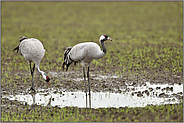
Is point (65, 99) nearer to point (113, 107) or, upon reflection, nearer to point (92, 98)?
point (92, 98)

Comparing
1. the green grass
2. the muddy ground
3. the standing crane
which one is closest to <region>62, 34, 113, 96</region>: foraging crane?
the standing crane

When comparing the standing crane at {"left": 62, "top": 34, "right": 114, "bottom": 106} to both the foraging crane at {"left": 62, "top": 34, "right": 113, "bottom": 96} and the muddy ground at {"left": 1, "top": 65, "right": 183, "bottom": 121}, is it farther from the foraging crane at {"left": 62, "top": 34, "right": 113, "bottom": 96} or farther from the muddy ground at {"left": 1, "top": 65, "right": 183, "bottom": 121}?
the muddy ground at {"left": 1, "top": 65, "right": 183, "bottom": 121}

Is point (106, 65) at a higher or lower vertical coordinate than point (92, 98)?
higher

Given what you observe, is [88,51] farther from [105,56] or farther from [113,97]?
[105,56]

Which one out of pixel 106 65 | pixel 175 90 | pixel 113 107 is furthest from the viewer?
pixel 106 65

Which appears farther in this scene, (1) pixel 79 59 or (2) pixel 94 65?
(2) pixel 94 65

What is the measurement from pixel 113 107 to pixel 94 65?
14.8 ft

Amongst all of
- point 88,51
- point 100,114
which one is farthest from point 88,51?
point 100,114

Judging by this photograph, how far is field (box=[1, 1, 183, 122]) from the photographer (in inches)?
289

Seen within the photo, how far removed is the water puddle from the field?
26 cm

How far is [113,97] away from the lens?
342 inches

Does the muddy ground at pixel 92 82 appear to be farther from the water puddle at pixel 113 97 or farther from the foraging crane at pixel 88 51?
the foraging crane at pixel 88 51

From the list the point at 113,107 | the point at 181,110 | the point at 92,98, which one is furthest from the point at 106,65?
the point at 181,110

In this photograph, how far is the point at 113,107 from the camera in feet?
25.6
